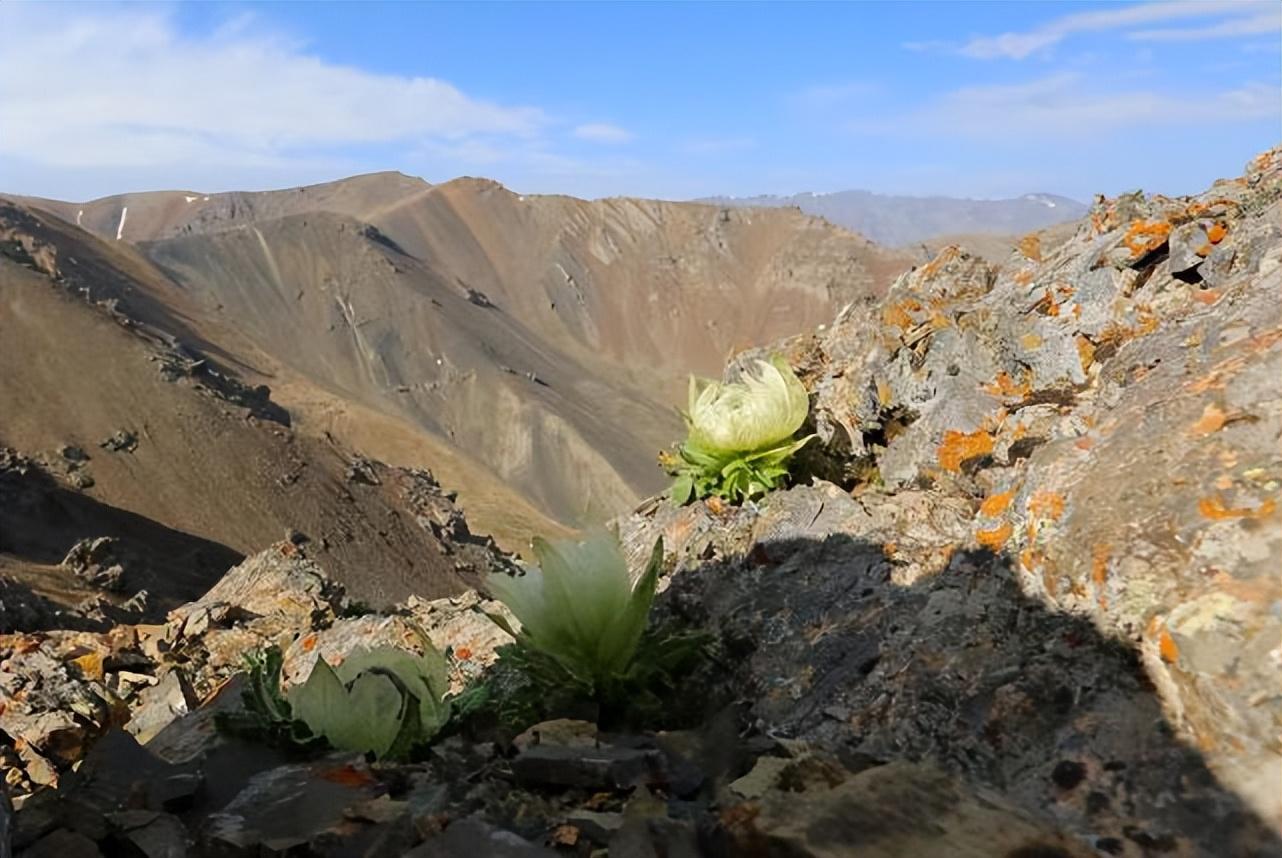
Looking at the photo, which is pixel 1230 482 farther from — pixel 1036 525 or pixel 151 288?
pixel 151 288

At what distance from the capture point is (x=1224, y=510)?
213 cm

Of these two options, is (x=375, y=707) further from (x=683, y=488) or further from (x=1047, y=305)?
(x=1047, y=305)

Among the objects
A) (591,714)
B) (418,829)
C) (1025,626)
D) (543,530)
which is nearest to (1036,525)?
(1025,626)

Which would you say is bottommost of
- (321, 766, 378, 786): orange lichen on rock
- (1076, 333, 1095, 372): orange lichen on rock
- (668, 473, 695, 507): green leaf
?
(321, 766, 378, 786): orange lichen on rock

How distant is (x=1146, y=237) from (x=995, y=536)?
1.77 metres

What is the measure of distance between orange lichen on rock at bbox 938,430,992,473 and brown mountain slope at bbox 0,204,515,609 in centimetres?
1670

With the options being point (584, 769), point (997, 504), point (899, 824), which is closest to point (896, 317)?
point (997, 504)

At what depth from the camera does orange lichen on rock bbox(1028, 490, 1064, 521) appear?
2480 mm

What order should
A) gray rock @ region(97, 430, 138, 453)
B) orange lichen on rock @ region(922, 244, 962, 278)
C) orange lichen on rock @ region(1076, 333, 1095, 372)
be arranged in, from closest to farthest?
orange lichen on rock @ region(1076, 333, 1095, 372) → orange lichen on rock @ region(922, 244, 962, 278) → gray rock @ region(97, 430, 138, 453)

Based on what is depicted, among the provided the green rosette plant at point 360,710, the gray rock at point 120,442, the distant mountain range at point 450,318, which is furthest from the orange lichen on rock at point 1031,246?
the gray rock at point 120,442

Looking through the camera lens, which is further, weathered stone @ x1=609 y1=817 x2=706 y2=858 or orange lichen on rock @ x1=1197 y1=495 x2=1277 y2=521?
orange lichen on rock @ x1=1197 y1=495 x2=1277 y2=521

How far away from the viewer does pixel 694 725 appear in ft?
9.12

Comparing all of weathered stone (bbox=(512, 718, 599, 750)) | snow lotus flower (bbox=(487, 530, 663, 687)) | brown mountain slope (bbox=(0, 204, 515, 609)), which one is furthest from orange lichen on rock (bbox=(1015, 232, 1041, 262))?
brown mountain slope (bbox=(0, 204, 515, 609))

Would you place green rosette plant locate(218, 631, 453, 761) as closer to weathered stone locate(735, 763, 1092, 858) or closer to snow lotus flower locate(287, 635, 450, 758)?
snow lotus flower locate(287, 635, 450, 758)
